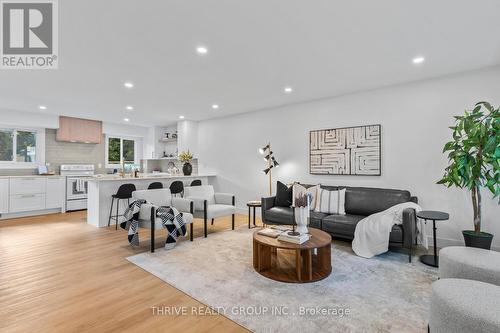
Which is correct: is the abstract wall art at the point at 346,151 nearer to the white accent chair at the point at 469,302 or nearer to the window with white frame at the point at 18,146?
the white accent chair at the point at 469,302

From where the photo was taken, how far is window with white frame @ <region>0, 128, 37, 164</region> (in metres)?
6.36

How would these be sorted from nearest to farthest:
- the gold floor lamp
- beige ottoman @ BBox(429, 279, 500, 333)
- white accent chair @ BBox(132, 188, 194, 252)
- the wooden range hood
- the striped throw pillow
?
beige ottoman @ BBox(429, 279, 500, 333) → white accent chair @ BBox(132, 188, 194, 252) → the striped throw pillow → the gold floor lamp → the wooden range hood

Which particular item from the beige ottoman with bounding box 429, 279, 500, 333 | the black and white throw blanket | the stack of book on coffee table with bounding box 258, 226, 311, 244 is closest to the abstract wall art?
the stack of book on coffee table with bounding box 258, 226, 311, 244

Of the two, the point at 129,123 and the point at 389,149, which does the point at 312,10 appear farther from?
the point at 129,123

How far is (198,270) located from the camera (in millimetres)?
2959

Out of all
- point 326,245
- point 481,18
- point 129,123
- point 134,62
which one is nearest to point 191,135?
point 129,123

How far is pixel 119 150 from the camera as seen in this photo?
8.54m

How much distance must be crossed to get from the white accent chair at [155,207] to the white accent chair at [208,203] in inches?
8.6

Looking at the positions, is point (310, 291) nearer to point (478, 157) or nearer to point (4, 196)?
point (478, 157)

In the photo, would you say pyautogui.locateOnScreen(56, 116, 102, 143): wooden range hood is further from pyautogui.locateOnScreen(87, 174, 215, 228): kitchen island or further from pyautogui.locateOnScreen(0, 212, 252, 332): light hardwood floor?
pyautogui.locateOnScreen(0, 212, 252, 332): light hardwood floor

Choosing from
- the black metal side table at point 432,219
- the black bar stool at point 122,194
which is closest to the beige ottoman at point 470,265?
the black metal side table at point 432,219

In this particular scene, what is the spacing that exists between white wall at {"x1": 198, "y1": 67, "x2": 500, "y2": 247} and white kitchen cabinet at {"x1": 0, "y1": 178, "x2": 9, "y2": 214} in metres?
5.77

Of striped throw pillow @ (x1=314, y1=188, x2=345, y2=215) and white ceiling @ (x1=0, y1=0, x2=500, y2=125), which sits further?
striped throw pillow @ (x1=314, y1=188, x2=345, y2=215)

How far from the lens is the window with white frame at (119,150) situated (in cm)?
823
